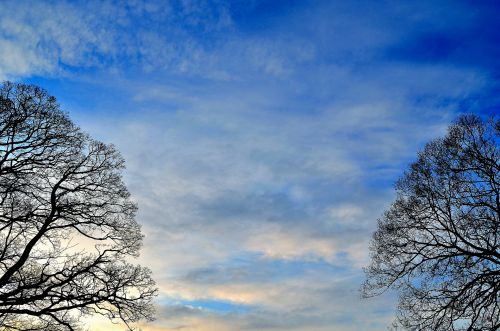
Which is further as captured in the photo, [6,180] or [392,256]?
[392,256]

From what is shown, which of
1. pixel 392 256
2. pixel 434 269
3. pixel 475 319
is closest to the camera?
pixel 475 319

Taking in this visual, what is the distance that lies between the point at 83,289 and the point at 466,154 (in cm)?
1398

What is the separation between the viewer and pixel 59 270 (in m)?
13.9

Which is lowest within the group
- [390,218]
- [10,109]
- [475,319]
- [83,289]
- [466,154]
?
[475,319]

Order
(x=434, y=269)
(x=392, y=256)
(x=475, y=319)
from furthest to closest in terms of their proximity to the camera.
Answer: (x=392, y=256), (x=434, y=269), (x=475, y=319)

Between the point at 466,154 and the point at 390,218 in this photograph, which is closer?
the point at 466,154

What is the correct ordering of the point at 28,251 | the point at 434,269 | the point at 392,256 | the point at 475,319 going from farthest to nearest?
the point at 392,256 → the point at 434,269 → the point at 475,319 → the point at 28,251

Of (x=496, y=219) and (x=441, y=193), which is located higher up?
(x=441, y=193)

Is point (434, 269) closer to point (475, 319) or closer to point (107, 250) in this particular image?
point (475, 319)

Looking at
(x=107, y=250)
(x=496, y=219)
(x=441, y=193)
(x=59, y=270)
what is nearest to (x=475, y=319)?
(x=496, y=219)

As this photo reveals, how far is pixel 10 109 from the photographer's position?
44.7 feet

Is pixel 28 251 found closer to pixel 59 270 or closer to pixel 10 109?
pixel 59 270

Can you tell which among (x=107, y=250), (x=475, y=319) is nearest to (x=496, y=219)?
(x=475, y=319)

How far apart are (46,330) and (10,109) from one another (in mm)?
6863
